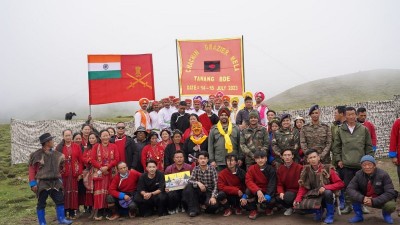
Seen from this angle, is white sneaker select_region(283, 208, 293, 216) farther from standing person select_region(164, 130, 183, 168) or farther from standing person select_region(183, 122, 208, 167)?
standing person select_region(164, 130, 183, 168)

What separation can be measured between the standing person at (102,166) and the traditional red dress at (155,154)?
0.65 meters

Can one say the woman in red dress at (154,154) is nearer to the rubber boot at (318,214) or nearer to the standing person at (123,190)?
the standing person at (123,190)

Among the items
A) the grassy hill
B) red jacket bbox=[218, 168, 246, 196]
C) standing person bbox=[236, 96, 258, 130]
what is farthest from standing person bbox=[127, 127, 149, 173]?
the grassy hill

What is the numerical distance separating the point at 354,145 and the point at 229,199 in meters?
2.58

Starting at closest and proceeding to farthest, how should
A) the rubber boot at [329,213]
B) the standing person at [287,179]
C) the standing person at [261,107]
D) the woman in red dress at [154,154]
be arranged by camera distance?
the rubber boot at [329,213] → the standing person at [287,179] → the woman in red dress at [154,154] → the standing person at [261,107]

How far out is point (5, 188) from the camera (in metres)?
12.8

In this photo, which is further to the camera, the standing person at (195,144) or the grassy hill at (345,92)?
the grassy hill at (345,92)

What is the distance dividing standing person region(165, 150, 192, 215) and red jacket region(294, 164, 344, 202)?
2347 millimetres

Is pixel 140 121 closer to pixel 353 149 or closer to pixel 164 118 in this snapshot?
pixel 164 118

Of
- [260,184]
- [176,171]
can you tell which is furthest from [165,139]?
[260,184]

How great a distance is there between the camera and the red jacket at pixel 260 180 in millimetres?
7078

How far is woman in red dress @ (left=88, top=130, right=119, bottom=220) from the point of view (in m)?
7.91

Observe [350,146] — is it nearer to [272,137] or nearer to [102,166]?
[272,137]

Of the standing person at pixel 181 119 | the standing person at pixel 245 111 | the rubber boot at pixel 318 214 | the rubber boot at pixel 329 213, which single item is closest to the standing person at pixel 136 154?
the standing person at pixel 181 119
